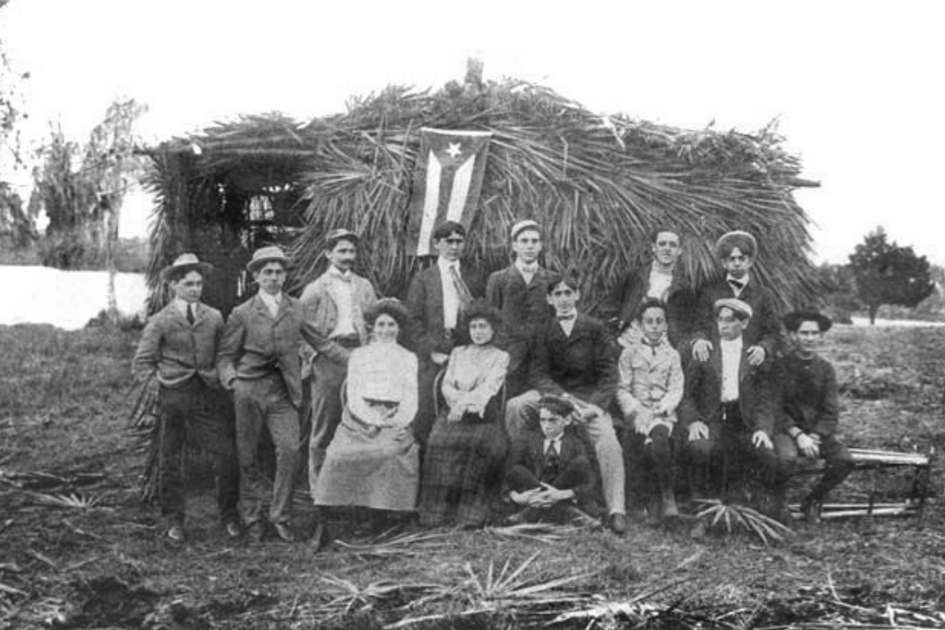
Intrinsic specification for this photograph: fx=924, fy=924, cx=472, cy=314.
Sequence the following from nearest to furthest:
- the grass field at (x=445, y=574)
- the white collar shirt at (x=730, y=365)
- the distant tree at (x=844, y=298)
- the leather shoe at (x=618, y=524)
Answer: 1. the grass field at (x=445, y=574)
2. the leather shoe at (x=618, y=524)
3. the white collar shirt at (x=730, y=365)
4. the distant tree at (x=844, y=298)

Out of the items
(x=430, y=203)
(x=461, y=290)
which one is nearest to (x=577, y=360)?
(x=461, y=290)

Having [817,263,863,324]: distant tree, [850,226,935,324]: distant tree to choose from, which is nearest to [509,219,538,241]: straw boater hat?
[850,226,935,324]: distant tree

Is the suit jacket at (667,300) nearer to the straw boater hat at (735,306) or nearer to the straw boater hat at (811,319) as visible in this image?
the straw boater hat at (735,306)

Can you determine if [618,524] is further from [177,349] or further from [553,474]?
[177,349]

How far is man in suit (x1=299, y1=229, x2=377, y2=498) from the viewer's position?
18.9 ft

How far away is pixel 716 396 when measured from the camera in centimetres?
559

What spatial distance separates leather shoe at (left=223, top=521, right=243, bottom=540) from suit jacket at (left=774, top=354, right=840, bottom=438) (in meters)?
3.34

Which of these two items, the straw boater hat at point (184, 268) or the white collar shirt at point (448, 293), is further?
the white collar shirt at point (448, 293)

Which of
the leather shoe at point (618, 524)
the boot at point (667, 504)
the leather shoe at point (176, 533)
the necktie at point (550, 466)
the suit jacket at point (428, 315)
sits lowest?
the leather shoe at point (176, 533)

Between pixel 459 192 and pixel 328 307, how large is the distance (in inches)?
45.3

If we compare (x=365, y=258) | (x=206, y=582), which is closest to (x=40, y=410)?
(x=365, y=258)

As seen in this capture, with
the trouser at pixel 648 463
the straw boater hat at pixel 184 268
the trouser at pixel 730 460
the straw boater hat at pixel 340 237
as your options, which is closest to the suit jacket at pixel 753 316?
the trouser at pixel 730 460

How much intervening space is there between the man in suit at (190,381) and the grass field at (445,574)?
0.24 meters

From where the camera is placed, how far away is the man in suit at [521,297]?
572 cm
